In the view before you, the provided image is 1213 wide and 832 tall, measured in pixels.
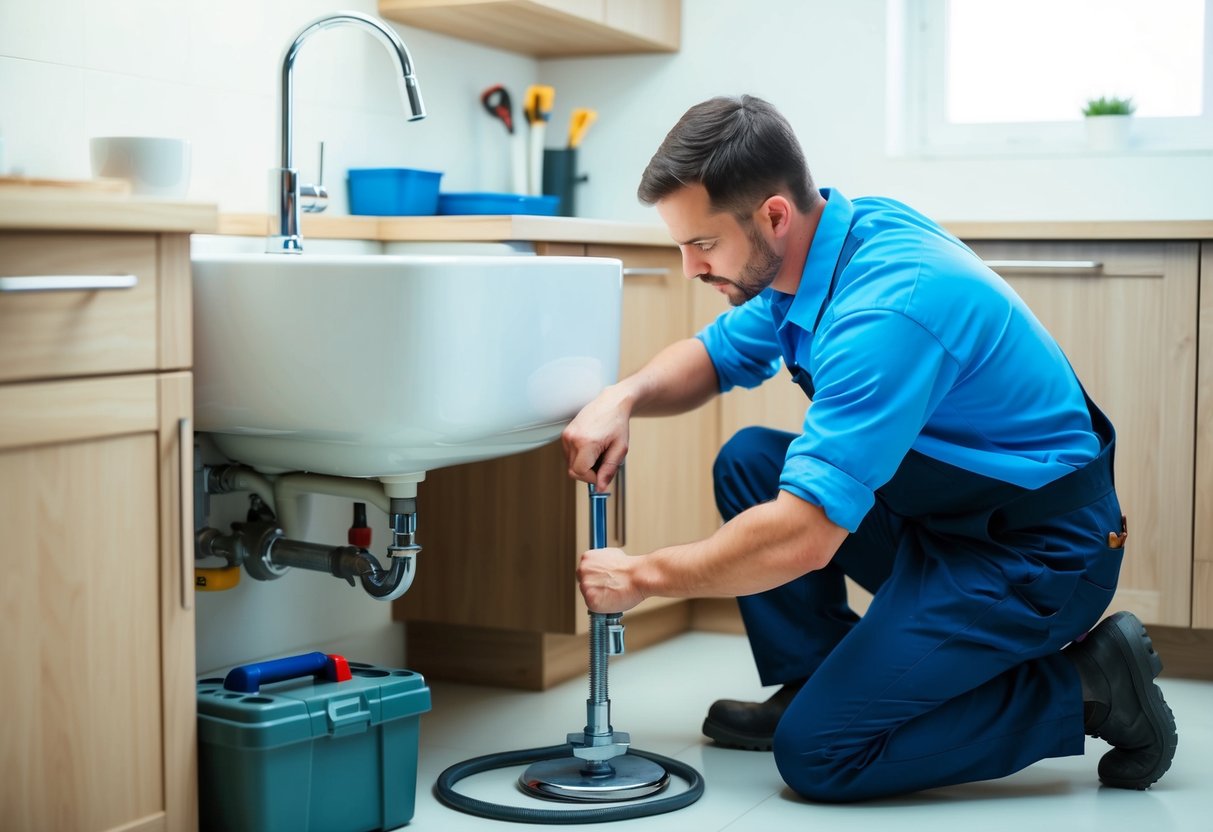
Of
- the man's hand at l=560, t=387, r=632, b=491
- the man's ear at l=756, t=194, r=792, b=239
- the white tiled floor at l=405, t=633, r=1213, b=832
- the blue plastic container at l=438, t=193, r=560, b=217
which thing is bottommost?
the white tiled floor at l=405, t=633, r=1213, b=832

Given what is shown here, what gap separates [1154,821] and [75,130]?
5.27 ft

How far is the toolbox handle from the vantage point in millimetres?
1666

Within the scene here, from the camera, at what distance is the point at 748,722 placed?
2109mm

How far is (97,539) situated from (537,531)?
1018 millimetres

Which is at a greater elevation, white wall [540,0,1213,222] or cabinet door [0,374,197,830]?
white wall [540,0,1213,222]

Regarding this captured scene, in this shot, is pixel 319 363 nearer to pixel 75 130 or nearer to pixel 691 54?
pixel 75 130

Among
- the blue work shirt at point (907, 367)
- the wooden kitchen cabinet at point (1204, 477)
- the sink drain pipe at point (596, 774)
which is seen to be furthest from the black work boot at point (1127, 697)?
the wooden kitchen cabinet at point (1204, 477)

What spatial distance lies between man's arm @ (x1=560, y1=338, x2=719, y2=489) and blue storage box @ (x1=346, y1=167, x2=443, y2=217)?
591mm

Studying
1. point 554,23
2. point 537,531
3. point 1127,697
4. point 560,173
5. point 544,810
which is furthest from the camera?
point 560,173

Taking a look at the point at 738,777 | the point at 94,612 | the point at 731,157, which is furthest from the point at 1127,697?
the point at 94,612

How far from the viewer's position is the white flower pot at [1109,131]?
9.64 feet

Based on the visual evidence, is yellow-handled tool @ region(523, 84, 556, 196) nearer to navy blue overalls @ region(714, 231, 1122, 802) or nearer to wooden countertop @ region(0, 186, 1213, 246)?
wooden countertop @ region(0, 186, 1213, 246)

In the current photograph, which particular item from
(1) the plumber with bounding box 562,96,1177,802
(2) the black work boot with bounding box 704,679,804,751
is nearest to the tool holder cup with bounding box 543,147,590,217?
(1) the plumber with bounding box 562,96,1177,802

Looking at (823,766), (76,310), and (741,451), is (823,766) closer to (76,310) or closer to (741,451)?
(741,451)
